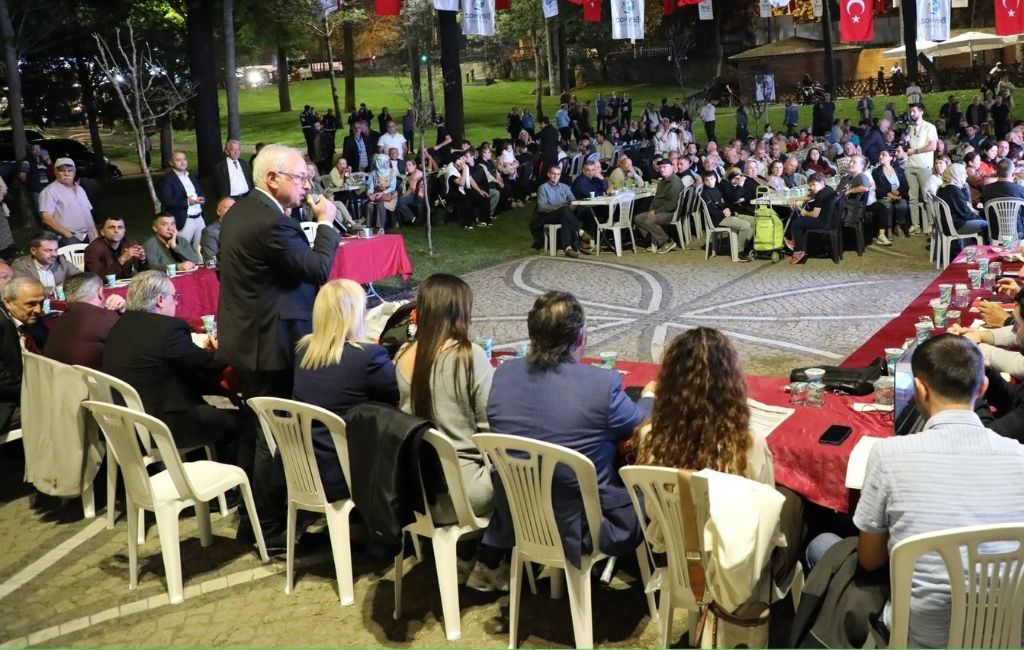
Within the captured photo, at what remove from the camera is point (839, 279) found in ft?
36.4

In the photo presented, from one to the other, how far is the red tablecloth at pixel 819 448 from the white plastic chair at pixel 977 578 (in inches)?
39.6

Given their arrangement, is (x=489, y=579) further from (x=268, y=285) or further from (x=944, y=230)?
(x=944, y=230)

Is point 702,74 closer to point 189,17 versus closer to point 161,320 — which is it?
point 189,17

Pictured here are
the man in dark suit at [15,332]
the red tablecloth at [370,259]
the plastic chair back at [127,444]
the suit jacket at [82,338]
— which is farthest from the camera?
the red tablecloth at [370,259]

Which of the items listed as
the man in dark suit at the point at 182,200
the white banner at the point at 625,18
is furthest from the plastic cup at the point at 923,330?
the white banner at the point at 625,18

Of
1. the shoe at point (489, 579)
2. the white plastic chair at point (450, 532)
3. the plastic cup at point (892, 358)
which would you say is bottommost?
the shoe at point (489, 579)

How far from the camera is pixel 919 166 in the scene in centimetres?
1370

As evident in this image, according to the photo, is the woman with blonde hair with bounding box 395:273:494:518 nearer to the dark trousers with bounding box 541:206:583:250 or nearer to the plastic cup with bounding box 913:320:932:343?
the plastic cup with bounding box 913:320:932:343

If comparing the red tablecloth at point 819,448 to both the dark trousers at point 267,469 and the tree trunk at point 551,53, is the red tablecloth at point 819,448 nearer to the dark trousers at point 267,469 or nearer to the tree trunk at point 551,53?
the dark trousers at point 267,469

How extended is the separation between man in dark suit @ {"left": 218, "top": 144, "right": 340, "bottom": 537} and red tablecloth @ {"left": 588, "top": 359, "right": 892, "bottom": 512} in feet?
7.16

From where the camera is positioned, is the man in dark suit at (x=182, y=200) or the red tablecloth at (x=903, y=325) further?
the man in dark suit at (x=182, y=200)

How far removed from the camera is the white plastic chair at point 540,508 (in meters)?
3.53

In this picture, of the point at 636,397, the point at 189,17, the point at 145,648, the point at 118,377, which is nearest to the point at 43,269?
the point at 118,377

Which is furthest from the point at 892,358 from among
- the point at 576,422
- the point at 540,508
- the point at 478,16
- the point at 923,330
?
the point at 478,16
